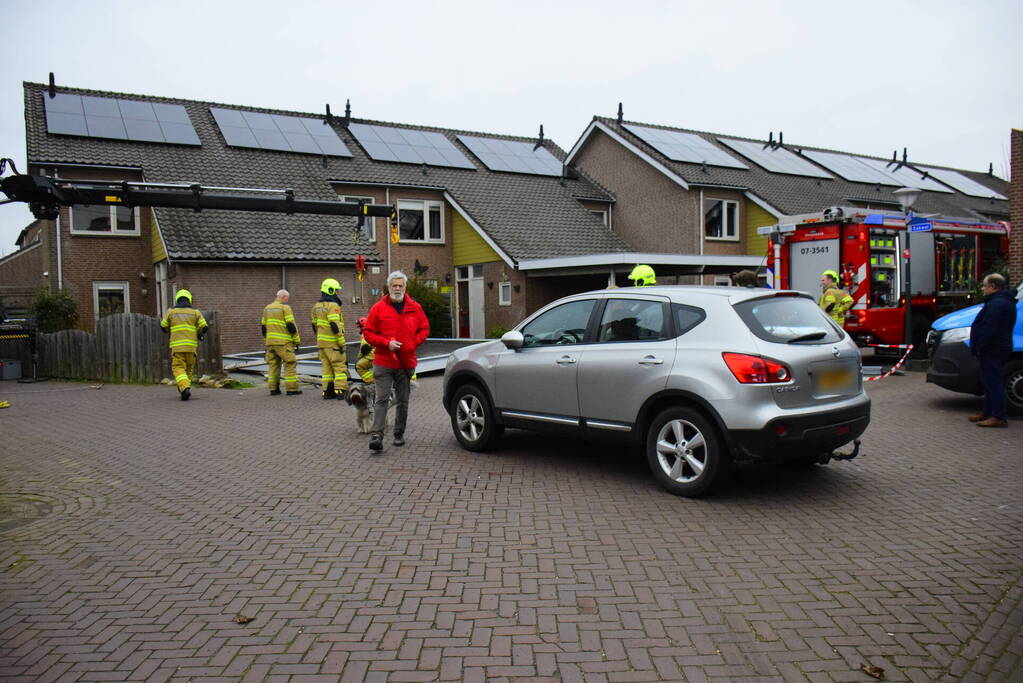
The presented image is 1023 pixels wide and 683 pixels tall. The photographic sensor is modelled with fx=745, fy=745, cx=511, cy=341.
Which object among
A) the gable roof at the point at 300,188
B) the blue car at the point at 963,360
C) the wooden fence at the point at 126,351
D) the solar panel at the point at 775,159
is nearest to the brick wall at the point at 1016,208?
the blue car at the point at 963,360

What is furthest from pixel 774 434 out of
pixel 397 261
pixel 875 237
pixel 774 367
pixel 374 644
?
pixel 397 261

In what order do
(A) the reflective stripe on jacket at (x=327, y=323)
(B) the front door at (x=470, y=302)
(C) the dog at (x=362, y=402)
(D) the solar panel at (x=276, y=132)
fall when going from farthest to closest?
(D) the solar panel at (x=276, y=132) → (B) the front door at (x=470, y=302) → (A) the reflective stripe on jacket at (x=327, y=323) → (C) the dog at (x=362, y=402)

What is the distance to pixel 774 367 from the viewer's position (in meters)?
5.44

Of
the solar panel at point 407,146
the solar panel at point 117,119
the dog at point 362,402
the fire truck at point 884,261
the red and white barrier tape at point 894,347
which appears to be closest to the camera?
the dog at point 362,402

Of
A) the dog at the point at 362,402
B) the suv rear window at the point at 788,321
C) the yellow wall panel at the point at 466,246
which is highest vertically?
the yellow wall panel at the point at 466,246

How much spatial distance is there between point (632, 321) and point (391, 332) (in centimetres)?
269

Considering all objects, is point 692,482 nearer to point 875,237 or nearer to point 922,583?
point 922,583

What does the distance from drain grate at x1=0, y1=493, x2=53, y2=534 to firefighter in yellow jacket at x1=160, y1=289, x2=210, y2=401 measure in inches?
261

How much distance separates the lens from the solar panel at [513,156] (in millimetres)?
29047

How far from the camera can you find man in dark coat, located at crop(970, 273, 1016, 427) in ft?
27.4

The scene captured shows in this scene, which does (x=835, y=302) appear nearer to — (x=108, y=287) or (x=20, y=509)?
(x=20, y=509)

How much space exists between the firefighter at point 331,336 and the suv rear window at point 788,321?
24.1 ft

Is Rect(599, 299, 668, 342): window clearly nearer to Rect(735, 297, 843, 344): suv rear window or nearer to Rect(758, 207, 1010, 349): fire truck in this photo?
Rect(735, 297, 843, 344): suv rear window

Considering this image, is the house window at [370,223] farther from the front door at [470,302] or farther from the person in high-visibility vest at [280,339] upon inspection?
the person in high-visibility vest at [280,339]
